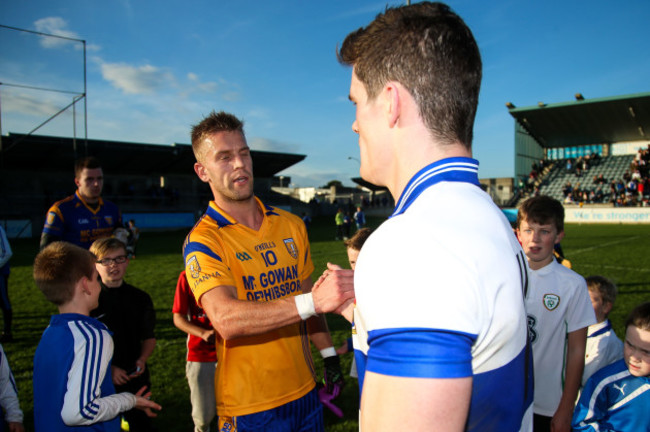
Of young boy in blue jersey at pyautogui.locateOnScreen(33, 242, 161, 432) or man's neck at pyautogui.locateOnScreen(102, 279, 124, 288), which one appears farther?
man's neck at pyautogui.locateOnScreen(102, 279, 124, 288)

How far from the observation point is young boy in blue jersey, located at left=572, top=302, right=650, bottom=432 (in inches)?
95.5

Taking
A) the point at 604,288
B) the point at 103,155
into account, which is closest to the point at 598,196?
the point at 604,288

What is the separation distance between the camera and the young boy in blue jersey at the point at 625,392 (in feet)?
7.96

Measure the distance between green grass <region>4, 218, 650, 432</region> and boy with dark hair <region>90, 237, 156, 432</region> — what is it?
2.08ft

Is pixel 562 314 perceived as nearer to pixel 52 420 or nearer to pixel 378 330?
pixel 378 330

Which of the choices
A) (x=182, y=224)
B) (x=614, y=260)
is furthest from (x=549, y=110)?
(x=182, y=224)

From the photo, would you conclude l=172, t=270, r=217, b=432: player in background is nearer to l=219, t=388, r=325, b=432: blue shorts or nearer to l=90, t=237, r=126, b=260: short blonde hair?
l=90, t=237, r=126, b=260: short blonde hair

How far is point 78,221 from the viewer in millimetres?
5129

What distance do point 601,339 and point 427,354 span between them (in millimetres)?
3596

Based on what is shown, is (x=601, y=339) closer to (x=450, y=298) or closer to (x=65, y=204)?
(x=450, y=298)

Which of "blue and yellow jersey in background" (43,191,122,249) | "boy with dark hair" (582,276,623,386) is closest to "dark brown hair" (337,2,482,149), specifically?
"boy with dark hair" (582,276,623,386)

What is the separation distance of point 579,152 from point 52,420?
172ft

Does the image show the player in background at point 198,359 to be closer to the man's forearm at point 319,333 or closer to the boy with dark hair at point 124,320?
the boy with dark hair at point 124,320

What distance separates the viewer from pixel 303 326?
2748 mm
